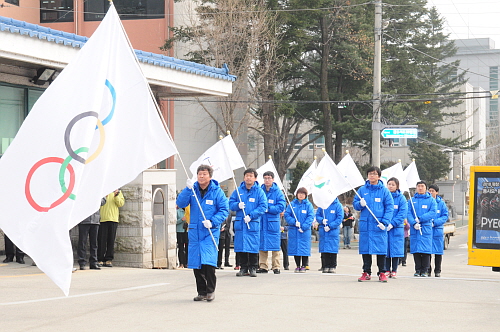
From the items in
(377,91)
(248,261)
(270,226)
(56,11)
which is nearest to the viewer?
(248,261)

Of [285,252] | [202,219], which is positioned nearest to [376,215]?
[202,219]

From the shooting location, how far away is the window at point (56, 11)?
39812 mm

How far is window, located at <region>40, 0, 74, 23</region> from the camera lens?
39.8m

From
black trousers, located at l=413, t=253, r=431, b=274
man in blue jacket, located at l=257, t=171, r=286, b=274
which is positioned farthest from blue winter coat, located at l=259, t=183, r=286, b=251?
black trousers, located at l=413, t=253, r=431, b=274

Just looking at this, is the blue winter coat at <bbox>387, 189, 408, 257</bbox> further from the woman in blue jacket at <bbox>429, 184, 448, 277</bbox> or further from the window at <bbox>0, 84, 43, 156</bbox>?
the window at <bbox>0, 84, 43, 156</bbox>

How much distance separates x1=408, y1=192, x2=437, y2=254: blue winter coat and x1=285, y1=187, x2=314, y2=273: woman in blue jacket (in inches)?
82.7

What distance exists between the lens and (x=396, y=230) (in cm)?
1328

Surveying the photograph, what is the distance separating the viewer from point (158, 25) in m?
39.0

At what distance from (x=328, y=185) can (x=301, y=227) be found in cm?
114

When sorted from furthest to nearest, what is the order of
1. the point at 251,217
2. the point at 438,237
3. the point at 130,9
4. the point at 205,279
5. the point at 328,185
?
the point at 130,9
the point at 328,185
the point at 438,237
the point at 251,217
the point at 205,279

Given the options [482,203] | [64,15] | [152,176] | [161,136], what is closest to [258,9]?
[64,15]

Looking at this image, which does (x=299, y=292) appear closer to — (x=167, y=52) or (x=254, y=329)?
(x=254, y=329)

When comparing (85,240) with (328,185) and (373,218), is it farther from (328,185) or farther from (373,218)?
(373,218)

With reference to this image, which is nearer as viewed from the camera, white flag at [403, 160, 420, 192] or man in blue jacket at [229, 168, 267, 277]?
man in blue jacket at [229, 168, 267, 277]
